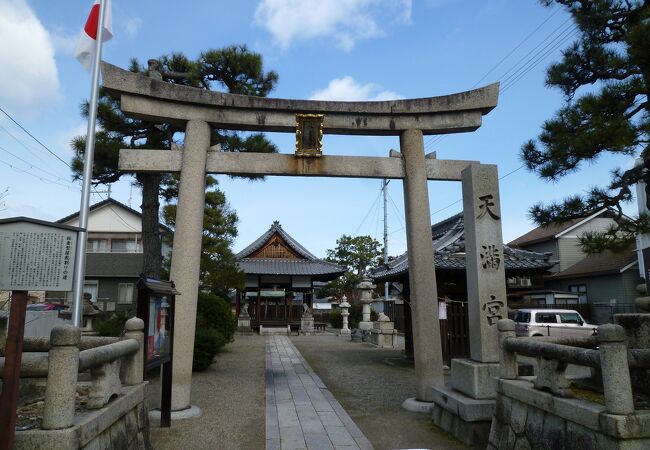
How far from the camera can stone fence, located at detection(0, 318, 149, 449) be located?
3.40 meters

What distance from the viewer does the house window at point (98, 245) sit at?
3422 cm

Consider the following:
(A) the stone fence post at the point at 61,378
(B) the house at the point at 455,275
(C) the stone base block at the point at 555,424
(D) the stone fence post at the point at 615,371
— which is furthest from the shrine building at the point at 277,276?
(D) the stone fence post at the point at 615,371

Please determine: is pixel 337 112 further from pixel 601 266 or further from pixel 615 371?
pixel 601 266

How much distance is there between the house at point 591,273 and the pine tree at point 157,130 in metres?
17.0

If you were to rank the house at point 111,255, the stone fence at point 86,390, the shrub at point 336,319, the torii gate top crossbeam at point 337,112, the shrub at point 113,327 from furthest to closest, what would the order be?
the shrub at point 336,319, the house at point 111,255, the shrub at point 113,327, the torii gate top crossbeam at point 337,112, the stone fence at point 86,390

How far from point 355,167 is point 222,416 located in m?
5.01

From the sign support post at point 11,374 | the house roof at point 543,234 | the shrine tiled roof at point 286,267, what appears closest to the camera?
the sign support post at point 11,374

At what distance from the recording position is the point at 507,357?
559 centimetres

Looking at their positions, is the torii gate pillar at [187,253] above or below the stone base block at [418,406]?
above

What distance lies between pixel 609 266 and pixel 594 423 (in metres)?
26.0

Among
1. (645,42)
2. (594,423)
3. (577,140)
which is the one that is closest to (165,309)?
(594,423)

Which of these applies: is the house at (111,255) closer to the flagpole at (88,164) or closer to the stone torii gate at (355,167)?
the flagpole at (88,164)

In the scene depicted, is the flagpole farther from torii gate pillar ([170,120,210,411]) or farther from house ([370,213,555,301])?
house ([370,213,555,301])

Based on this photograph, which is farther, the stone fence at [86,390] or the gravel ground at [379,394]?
the gravel ground at [379,394]
